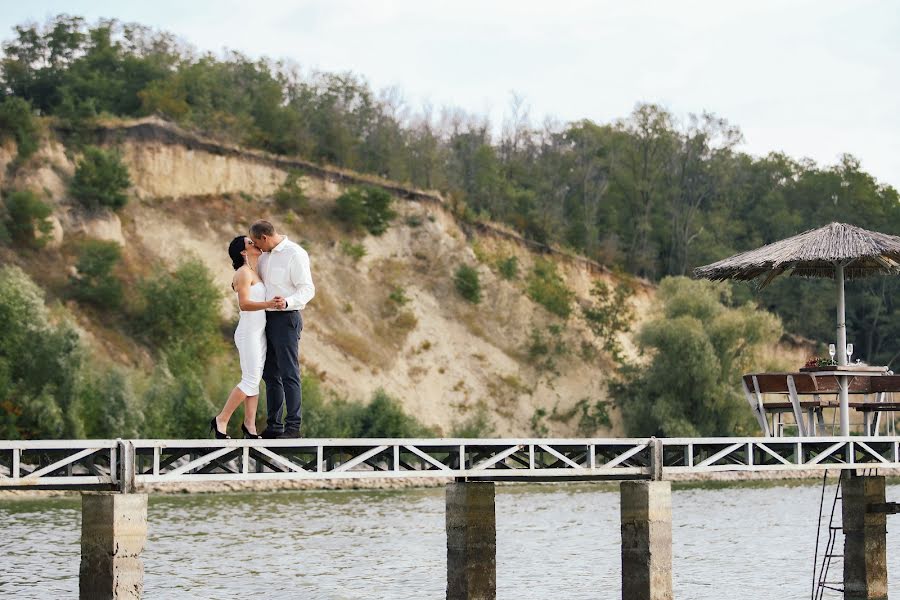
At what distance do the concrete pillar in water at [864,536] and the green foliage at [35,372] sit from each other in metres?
31.3

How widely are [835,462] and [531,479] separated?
234 inches

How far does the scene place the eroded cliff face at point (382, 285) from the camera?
222ft

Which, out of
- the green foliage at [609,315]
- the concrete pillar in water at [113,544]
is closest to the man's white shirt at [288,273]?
the concrete pillar in water at [113,544]

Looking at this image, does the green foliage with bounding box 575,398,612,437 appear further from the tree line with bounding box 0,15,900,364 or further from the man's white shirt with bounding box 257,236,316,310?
the man's white shirt with bounding box 257,236,316,310

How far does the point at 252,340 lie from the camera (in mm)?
17406

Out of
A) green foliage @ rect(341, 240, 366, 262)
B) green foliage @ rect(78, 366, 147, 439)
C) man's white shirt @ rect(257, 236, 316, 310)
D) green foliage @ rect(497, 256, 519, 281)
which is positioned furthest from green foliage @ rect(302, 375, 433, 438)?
man's white shirt @ rect(257, 236, 316, 310)

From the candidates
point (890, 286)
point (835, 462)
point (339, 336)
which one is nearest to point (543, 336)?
point (339, 336)

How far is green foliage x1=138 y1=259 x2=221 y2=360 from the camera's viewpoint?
62344mm

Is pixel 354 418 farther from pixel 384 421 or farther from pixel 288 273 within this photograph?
pixel 288 273

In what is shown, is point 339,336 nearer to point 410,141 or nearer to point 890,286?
point 410,141

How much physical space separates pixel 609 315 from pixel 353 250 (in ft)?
48.2

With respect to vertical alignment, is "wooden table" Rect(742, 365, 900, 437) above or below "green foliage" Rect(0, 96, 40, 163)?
below

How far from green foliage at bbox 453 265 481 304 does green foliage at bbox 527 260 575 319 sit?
3876mm

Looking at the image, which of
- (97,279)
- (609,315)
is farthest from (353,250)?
(97,279)
